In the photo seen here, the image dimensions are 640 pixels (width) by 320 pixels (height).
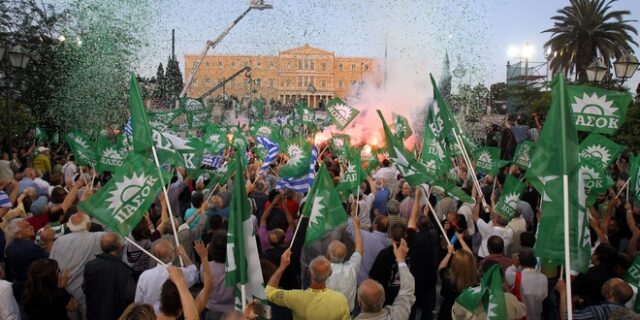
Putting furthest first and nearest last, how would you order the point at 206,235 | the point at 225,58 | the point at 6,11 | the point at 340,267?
the point at 225,58
the point at 6,11
the point at 206,235
the point at 340,267

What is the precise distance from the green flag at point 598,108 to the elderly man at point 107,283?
192 inches

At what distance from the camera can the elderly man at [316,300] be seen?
13.6 ft

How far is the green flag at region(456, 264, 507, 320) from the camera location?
4.00 metres

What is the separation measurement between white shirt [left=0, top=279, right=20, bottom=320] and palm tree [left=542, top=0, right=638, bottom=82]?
28.8m

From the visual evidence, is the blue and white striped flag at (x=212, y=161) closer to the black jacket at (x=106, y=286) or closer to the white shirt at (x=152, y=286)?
the black jacket at (x=106, y=286)

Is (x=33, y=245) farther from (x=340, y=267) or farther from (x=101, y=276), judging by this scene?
(x=340, y=267)

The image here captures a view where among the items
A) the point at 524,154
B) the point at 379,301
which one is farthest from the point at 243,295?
the point at 524,154

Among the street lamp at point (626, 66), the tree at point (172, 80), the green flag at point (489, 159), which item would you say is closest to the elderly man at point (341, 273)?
the green flag at point (489, 159)

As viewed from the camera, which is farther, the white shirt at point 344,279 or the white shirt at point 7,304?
the white shirt at point 344,279

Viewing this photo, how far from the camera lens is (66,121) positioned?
22219mm

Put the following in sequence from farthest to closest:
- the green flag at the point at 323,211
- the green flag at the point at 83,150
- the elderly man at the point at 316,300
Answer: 1. the green flag at the point at 83,150
2. the green flag at the point at 323,211
3. the elderly man at the point at 316,300

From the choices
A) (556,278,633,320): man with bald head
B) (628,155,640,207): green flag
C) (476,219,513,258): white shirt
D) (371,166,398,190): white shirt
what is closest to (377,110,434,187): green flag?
(476,219,513,258): white shirt

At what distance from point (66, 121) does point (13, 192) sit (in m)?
14.6

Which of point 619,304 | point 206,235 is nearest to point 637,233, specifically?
point 619,304
